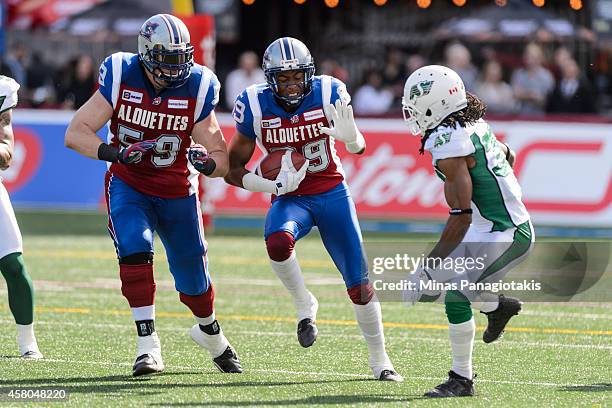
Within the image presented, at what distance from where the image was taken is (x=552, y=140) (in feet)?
49.5

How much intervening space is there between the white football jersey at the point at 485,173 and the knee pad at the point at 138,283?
153cm

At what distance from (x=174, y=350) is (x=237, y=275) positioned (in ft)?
12.5

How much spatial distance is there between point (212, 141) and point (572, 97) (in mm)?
9161

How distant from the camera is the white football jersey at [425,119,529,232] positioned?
677cm

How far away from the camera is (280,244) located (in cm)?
738

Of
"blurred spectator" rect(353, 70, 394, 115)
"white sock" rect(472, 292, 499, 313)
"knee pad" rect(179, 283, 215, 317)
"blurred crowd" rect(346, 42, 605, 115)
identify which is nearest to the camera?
"white sock" rect(472, 292, 499, 313)

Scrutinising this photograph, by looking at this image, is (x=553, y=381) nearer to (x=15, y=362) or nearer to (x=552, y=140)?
(x=15, y=362)

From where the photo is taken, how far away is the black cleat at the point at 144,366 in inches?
287

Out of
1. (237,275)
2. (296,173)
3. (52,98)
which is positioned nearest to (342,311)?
(237,275)

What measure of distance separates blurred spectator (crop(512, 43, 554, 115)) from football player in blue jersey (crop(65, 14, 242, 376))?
9330 mm

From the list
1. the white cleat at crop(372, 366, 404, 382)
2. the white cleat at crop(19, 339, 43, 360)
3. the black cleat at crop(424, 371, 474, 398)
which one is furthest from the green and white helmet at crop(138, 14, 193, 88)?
the black cleat at crop(424, 371, 474, 398)

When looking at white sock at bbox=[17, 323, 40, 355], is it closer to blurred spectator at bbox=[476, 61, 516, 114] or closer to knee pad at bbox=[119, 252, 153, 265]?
knee pad at bbox=[119, 252, 153, 265]

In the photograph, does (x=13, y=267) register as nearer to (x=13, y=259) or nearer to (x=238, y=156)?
(x=13, y=259)

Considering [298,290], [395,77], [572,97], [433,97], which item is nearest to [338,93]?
[433,97]
